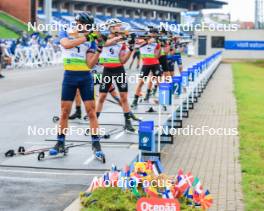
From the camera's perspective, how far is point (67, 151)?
389 inches

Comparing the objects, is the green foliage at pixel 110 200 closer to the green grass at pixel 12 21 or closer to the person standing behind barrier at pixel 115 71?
the person standing behind barrier at pixel 115 71

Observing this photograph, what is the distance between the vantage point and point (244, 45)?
205 feet

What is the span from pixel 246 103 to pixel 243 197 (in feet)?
39.7

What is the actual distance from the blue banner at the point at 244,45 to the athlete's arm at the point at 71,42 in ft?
179

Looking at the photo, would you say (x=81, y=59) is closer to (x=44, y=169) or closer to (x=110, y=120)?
(x=44, y=169)

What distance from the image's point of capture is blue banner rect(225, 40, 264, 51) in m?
62.2

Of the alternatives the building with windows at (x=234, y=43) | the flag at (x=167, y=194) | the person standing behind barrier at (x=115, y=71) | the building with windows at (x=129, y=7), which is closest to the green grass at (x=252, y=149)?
the flag at (x=167, y=194)

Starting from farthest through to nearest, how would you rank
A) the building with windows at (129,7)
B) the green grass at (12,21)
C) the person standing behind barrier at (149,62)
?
1. the building with windows at (129,7)
2. the green grass at (12,21)
3. the person standing behind barrier at (149,62)

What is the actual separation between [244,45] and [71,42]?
55.2 m

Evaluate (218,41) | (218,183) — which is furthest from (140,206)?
(218,41)

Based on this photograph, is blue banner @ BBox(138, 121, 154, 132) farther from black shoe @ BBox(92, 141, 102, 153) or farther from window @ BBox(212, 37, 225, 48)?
window @ BBox(212, 37, 225, 48)

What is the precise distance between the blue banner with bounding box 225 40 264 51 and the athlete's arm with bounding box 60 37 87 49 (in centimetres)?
5465

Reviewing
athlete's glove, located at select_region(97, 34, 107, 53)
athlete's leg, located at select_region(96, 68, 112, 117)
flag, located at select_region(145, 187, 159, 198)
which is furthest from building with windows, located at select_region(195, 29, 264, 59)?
flag, located at select_region(145, 187, 159, 198)

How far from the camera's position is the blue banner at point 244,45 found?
62188mm
